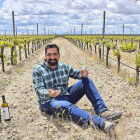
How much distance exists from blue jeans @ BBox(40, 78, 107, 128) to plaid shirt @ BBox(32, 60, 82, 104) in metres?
0.11

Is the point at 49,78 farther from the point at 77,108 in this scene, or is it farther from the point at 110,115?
the point at 110,115

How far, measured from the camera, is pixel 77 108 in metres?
2.98

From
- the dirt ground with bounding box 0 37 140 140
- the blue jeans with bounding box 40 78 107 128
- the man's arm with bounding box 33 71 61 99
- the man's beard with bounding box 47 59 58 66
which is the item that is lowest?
the dirt ground with bounding box 0 37 140 140

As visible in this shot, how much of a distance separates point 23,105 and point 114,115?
→ 1.97 m

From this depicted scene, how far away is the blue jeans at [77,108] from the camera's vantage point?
9.54ft

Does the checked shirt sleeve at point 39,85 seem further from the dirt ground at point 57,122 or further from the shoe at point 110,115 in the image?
the shoe at point 110,115

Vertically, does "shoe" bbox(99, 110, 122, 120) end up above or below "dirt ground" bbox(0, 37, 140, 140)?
above

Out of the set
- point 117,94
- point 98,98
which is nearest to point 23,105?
point 98,98

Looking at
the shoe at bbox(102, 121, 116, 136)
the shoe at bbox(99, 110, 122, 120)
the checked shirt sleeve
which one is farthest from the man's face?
the shoe at bbox(102, 121, 116, 136)

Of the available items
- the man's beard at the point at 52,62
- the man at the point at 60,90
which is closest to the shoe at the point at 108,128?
the man at the point at 60,90

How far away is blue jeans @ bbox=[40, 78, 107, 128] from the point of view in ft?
9.54

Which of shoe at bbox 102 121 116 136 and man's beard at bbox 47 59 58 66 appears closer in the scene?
shoe at bbox 102 121 116 136

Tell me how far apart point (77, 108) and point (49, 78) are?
74 cm

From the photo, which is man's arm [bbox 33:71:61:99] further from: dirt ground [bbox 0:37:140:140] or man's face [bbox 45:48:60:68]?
dirt ground [bbox 0:37:140:140]
